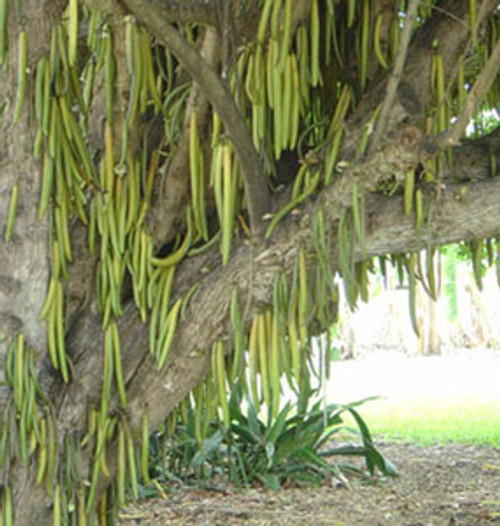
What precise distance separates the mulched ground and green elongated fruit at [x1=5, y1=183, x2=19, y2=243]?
1.85m

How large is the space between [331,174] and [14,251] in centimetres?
87

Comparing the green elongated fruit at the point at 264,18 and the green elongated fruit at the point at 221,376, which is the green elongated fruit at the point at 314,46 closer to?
the green elongated fruit at the point at 264,18

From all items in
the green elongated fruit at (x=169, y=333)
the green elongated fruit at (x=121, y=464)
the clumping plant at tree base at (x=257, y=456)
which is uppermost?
the green elongated fruit at (x=169, y=333)

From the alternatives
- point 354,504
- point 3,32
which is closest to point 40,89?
point 3,32

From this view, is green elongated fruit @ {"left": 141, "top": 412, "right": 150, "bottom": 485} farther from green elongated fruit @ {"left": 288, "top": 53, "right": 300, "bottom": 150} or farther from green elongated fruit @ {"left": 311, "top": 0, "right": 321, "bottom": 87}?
green elongated fruit @ {"left": 311, "top": 0, "right": 321, "bottom": 87}

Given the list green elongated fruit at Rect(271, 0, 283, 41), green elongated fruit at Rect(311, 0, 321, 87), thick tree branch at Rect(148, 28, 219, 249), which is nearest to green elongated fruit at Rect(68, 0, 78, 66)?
thick tree branch at Rect(148, 28, 219, 249)

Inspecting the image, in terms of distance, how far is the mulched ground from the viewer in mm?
3574

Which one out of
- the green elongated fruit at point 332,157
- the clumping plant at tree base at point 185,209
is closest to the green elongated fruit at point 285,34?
the clumping plant at tree base at point 185,209

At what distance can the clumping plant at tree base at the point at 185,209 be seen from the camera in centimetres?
203

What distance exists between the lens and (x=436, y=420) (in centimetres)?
703

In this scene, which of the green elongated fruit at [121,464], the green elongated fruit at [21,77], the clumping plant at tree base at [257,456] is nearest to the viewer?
the green elongated fruit at [21,77]

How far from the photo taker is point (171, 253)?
233cm

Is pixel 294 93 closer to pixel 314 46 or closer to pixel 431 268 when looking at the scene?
pixel 314 46

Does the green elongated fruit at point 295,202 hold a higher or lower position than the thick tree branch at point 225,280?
higher
